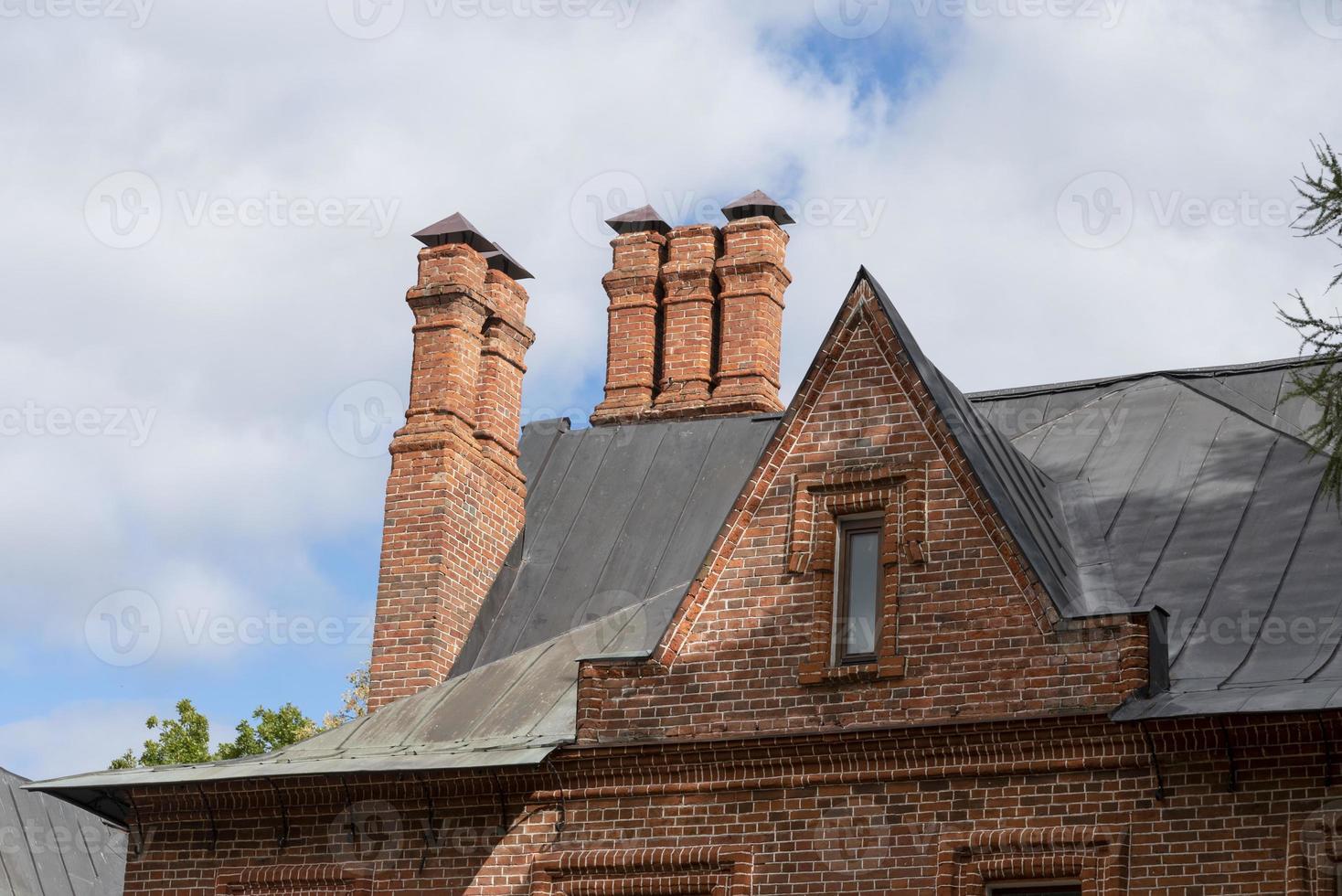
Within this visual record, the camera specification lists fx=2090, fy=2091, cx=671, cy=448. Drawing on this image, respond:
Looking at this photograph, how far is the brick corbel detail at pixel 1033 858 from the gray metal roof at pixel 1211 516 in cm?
92

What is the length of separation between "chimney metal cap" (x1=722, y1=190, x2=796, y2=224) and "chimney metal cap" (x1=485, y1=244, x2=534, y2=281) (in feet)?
8.17

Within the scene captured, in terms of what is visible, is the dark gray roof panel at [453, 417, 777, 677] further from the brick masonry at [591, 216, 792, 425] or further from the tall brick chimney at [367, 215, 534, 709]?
the brick masonry at [591, 216, 792, 425]

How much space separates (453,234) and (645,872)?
7773 mm

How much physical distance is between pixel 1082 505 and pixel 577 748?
4811mm

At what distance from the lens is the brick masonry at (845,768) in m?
14.0

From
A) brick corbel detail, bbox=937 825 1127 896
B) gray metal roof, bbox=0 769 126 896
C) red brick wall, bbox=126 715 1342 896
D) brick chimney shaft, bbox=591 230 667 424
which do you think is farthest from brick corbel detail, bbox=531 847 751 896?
gray metal roof, bbox=0 769 126 896

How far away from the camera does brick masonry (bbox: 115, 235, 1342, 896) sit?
1399 centimetres

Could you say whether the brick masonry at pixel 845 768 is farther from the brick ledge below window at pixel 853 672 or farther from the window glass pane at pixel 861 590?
the window glass pane at pixel 861 590

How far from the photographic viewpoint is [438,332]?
67.8 ft

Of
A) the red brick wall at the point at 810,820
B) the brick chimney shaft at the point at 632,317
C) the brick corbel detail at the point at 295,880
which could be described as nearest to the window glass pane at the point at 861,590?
the red brick wall at the point at 810,820

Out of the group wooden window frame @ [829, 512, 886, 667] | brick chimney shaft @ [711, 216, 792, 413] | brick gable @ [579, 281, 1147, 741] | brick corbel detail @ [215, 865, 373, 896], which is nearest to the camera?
brick gable @ [579, 281, 1147, 741]

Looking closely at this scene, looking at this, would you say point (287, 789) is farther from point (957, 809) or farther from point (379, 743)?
point (957, 809)

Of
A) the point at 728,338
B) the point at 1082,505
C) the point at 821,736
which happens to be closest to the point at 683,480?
the point at 728,338

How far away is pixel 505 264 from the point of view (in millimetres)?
21500
